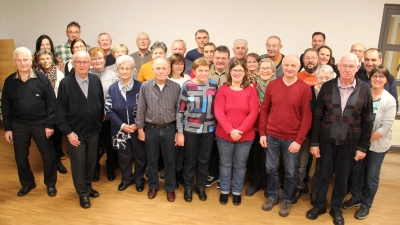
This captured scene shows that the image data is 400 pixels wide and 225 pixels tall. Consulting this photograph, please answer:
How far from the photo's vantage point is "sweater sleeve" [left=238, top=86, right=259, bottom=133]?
2.85m

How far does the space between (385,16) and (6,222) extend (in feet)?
18.0

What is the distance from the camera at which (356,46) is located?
394cm

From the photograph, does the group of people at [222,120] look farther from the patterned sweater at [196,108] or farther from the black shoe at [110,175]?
the black shoe at [110,175]

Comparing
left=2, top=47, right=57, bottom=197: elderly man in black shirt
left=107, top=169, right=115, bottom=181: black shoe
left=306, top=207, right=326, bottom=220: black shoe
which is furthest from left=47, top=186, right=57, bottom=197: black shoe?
left=306, top=207, right=326, bottom=220: black shoe

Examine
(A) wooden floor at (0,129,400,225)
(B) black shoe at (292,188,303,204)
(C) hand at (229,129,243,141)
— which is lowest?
(A) wooden floor at (0,129,400,225)

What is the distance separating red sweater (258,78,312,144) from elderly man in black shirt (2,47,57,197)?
215cm

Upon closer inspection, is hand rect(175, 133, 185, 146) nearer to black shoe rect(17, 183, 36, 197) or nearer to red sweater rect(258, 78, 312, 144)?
red sweater rect(258, 78, 312, 144)

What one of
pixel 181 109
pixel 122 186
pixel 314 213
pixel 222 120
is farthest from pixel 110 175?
pixel 314 213

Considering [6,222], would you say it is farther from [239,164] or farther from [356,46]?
[356,46]

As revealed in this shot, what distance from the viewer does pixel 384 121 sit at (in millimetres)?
2760

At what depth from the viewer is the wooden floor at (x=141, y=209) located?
287 cm

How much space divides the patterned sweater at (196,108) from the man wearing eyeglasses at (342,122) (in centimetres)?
96

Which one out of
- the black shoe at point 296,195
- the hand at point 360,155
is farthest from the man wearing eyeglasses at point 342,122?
the black shoe at point 296,195

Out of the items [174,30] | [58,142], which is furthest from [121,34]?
[58,142]
